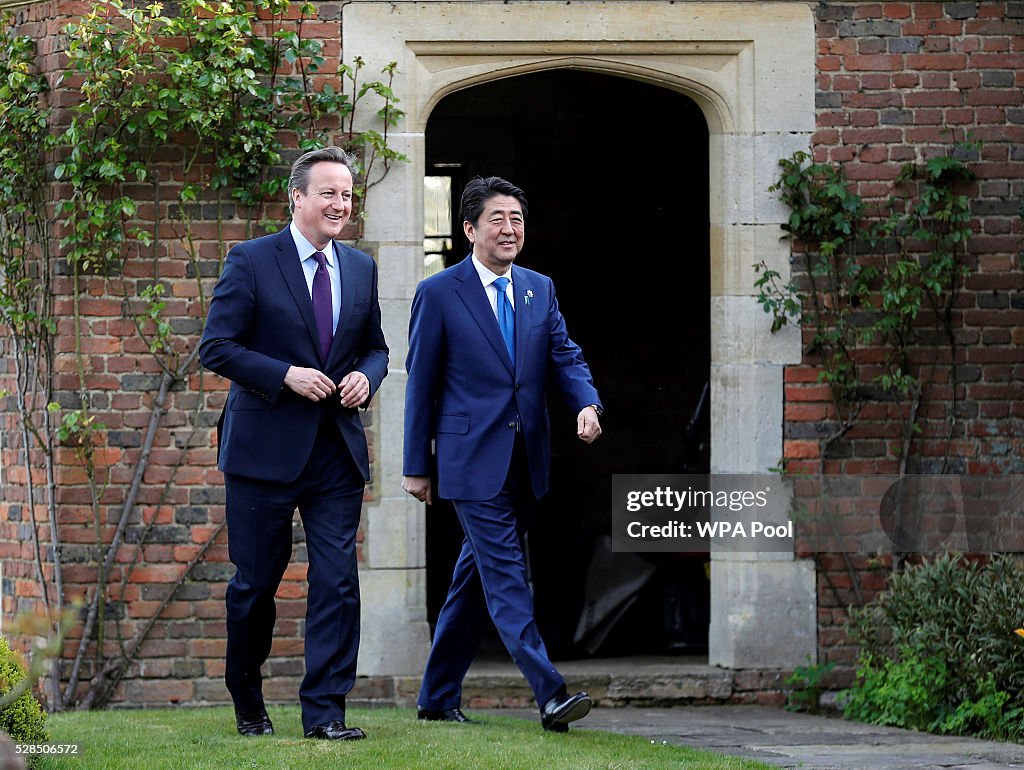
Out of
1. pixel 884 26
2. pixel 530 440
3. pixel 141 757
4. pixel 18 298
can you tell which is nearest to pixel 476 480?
pixel 530 440

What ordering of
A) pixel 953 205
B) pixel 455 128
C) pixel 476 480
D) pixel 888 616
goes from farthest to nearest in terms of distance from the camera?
1. pixel 455 128
2. pixel 953 205
3. pixel 888 616
4. pixel 476 480

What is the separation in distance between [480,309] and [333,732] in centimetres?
151

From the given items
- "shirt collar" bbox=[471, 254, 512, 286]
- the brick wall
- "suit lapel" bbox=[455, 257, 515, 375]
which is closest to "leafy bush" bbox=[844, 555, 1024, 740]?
the brick wall

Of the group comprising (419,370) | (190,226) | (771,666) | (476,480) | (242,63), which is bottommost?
(771,666)

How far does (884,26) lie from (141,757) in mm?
4663

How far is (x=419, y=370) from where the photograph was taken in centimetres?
516

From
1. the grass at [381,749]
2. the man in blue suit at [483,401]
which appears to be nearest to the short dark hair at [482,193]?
the man in blue suit at [483,401]

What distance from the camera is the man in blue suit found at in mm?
5023

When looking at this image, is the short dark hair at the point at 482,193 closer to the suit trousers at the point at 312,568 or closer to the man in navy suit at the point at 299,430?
the man in navy suit at the point at 299,430

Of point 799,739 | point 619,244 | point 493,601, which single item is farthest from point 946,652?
point 619,244

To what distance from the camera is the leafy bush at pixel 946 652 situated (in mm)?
5539

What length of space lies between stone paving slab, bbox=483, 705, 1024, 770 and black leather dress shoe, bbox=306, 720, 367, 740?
1217 mm

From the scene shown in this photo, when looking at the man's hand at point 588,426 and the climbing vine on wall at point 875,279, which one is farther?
the climbing vine on wall at point 875,279

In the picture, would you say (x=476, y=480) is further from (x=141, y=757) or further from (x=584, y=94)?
(x=584, y=94)
